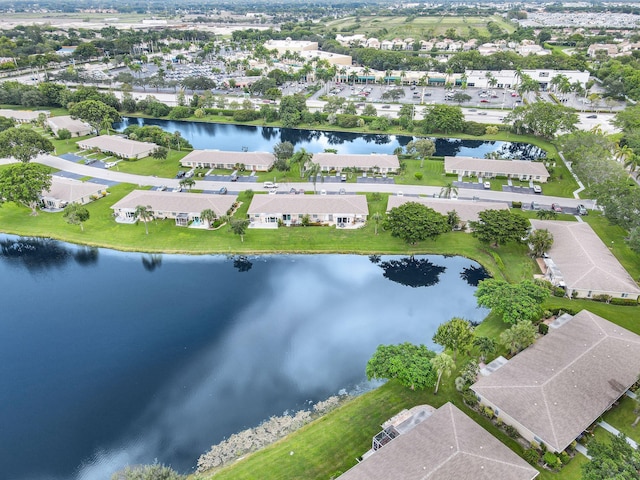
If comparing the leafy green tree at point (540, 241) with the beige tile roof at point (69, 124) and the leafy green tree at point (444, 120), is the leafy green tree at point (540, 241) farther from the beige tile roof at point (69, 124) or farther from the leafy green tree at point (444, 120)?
the beige tile roof at point (69, 124)

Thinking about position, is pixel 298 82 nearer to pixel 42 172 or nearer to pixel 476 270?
pixel 42 172

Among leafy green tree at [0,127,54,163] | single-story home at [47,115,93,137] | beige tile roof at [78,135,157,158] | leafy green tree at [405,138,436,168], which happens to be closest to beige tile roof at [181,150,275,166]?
beige tile roof at [78,135,157,158]

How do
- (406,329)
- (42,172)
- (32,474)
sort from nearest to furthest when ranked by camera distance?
(32,474) < (406,329) < (42,172)

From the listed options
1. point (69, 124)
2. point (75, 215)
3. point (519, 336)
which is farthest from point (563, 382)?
point (69, 124)

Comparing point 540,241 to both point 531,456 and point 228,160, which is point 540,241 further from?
point 228,160

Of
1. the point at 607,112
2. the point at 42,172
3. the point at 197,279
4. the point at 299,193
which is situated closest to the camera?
the point at 197,279

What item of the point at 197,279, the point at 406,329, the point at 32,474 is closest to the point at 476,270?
the point at 406,329

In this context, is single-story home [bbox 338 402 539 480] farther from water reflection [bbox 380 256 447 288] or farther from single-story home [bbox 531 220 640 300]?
single-story home [bbox 531 220 640 300]
